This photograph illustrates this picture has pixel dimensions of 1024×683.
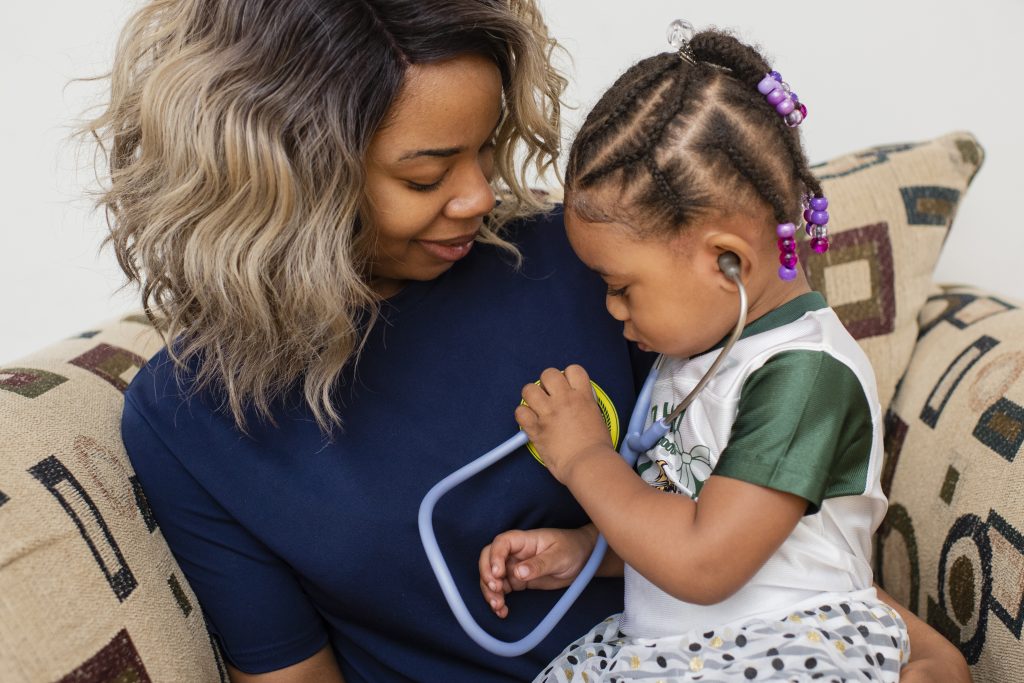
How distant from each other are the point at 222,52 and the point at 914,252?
4.02 feet

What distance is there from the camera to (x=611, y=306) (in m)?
1.13

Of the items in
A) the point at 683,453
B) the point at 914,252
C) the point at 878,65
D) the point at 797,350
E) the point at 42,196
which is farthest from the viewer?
the point at 878,65

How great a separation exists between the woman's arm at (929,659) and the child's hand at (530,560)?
413mm

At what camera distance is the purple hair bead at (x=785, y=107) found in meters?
1.03

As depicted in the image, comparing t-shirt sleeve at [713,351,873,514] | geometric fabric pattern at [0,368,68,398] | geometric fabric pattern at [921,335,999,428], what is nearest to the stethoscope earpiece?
t-shirt sleeve at [713,351,873,514]

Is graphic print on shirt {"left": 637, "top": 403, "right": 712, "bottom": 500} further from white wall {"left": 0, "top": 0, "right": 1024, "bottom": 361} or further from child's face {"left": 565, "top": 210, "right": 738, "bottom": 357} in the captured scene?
white wall {"left": 0, "top": 0, "right": 1024, "bottom": 361}

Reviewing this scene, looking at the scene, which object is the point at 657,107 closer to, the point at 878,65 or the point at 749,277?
the point at 749,277

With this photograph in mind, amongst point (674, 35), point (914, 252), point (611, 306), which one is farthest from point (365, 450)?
point (914, 252)

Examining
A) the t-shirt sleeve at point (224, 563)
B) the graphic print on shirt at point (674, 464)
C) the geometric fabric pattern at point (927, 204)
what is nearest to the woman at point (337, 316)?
the t-shirt sleeve at point (224, 563)

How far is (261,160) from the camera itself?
1.03m

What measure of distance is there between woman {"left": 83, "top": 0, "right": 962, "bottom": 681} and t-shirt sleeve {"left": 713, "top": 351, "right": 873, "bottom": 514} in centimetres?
31

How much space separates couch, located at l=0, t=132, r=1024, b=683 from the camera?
40.0 inches

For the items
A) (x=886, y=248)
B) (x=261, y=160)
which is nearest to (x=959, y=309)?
(x=886, y=248)

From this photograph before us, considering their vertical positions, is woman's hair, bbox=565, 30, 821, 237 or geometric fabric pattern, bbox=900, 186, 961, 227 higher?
woman's hair, bbox=565, 30, 821, 237
